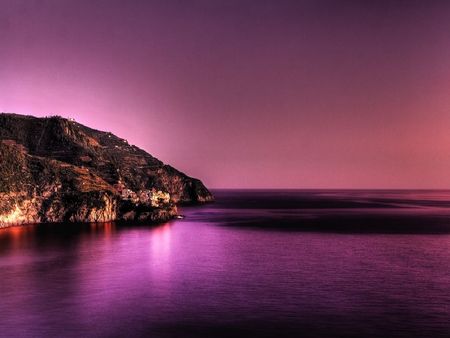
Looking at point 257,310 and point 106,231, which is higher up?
point 106,231

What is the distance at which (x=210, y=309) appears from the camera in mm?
46688

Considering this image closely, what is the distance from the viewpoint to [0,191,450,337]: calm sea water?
41.4m

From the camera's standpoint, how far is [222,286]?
57375 millimetres

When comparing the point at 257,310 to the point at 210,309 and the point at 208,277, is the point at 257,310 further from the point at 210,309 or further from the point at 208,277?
the point at 208,277

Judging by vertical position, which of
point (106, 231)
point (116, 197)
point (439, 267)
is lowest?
point (439, 267)

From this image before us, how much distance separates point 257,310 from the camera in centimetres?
4603

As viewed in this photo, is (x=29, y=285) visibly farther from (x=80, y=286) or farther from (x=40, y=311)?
(x=40, y=311)

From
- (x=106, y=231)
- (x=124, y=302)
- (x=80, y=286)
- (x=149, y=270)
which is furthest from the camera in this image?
(x=106, y=231)

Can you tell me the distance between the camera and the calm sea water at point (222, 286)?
136 ft

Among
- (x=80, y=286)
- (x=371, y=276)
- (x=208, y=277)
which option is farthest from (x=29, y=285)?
(x=371, y=276)

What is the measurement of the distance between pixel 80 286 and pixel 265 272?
2674 cm

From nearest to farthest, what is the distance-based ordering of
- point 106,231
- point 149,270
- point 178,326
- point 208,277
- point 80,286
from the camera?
1. point 178,326
2. point 80,286
3. point 208,277
4. point 149,270
5. point 106,231

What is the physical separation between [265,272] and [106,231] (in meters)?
65.2

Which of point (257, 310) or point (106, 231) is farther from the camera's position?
point (106, 231)
